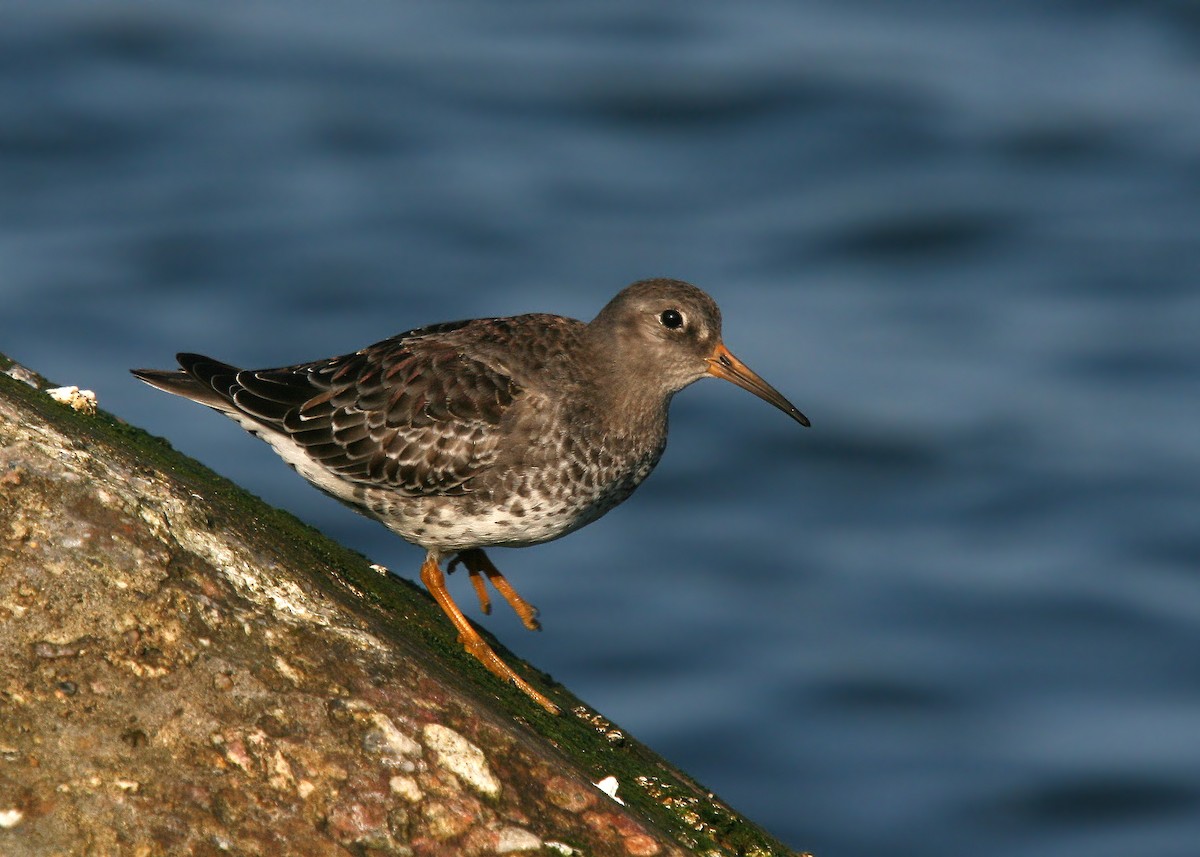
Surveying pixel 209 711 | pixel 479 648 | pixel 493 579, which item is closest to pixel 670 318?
pixel 493 579

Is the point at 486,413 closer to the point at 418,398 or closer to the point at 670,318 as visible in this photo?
the point at 418,398

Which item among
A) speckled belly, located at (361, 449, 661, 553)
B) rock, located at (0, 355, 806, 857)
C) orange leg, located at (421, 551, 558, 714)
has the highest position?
speckled belly, located at (361, 449, 661, 553)

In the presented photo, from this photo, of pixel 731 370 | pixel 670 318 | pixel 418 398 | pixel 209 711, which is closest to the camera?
pixel 209 711

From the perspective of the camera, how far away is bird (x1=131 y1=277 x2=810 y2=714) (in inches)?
354

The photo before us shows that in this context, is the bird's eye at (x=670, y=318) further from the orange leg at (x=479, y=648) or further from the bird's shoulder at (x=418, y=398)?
the orange leg at (x=479, y=648)

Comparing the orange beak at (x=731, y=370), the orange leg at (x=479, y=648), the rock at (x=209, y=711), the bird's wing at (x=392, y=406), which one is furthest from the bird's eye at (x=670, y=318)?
the rock at (x=209, y=711)

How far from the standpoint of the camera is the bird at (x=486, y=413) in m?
8.99

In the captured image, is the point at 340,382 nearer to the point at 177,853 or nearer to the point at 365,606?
the point at 365,606

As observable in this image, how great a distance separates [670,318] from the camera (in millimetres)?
9656

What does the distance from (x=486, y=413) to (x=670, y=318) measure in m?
1.41

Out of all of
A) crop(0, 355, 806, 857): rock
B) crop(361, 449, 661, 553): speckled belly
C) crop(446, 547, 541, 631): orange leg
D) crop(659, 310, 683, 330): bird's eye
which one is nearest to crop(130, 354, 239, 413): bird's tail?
crop(361, 449, 661, 553): speckled belly

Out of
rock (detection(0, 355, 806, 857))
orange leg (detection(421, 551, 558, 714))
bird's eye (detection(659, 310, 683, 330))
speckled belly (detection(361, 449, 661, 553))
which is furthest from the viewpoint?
bird's eye (detection(659, 310, 683, 330))

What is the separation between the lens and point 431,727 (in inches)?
215

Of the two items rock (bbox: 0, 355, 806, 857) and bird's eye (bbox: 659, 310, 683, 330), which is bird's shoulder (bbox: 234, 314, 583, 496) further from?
rock (bbox: 0, 355, 806, 857)
